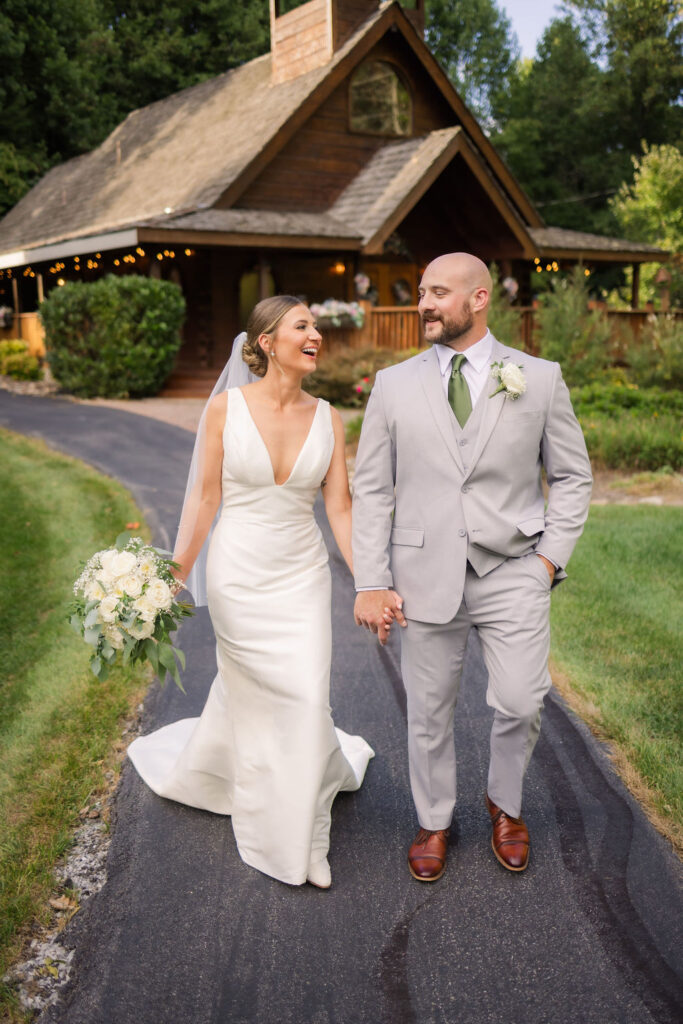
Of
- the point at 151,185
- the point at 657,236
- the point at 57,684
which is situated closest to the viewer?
the point at 57,684

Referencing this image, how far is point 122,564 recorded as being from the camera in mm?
3633

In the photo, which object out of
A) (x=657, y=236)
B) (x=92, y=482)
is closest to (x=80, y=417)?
(x=92, y=482)

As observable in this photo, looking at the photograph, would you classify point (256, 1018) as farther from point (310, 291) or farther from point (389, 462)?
point (310, 291)

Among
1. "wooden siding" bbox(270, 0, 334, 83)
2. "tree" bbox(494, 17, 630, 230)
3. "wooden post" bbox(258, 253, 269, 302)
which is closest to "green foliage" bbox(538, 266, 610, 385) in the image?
"wooden post" bbox(258, 253, 269, 302)

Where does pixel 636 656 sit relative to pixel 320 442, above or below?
below

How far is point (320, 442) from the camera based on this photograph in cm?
387

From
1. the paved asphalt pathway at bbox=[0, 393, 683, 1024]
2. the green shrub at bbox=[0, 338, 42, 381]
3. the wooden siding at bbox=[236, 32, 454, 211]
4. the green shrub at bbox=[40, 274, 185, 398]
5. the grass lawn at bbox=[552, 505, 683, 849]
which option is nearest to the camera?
the paved asphalt pathway at bbox=[0, 393, 683, 1024]

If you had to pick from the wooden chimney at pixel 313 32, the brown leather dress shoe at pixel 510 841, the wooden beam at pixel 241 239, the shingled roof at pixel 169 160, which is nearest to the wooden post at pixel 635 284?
the wooden chimney at pixel 313 32

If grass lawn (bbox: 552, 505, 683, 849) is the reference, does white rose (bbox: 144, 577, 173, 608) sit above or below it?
above

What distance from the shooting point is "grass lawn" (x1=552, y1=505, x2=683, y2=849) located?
422 cm

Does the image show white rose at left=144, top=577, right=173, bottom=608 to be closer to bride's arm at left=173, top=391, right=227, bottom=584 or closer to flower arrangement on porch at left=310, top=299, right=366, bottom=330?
bride's arm at left=173, top=391, right=227, bottom=584

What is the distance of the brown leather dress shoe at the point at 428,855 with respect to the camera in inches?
135

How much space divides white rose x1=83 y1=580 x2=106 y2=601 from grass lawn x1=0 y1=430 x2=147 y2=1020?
3.30ft

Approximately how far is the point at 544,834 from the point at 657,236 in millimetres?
35932
